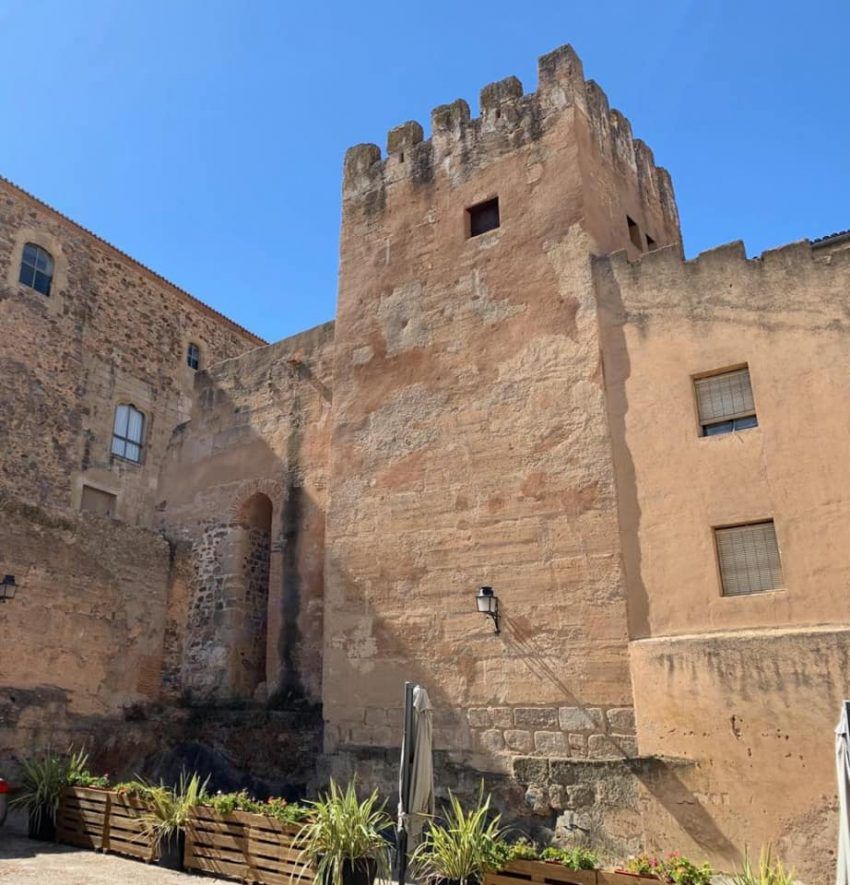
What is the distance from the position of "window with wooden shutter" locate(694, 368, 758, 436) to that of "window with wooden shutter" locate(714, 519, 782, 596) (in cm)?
121

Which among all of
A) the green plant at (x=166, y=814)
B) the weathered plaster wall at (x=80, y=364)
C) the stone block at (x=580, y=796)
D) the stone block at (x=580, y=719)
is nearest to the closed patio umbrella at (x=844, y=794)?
the stone block at (x=580, y=796)

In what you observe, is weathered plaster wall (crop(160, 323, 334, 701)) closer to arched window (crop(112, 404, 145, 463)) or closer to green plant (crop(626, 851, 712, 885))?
arched window (crop(112, 404, 145, 463))

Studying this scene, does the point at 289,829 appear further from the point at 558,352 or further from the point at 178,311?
the point at 178,311

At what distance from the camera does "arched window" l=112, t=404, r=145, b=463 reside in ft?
61.1

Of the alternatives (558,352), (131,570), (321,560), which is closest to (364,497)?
(321,560)

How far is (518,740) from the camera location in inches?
380

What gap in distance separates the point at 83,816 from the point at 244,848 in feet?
8.71

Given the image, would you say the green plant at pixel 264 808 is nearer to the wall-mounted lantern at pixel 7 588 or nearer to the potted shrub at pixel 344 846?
the potted shrub at pixel 344 846

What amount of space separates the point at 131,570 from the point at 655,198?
37.0ft

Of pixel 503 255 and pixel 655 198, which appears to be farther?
pixel 655 198

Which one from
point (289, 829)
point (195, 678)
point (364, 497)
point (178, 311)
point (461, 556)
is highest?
point (178, 311)

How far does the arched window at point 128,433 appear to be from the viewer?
18625mm

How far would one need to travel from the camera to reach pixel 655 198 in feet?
45.0

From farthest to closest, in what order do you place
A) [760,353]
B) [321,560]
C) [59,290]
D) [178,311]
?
[178,311], [59,290], [321,560], [760,353]
